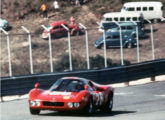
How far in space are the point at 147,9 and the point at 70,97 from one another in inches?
1535

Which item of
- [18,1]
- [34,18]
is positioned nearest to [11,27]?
[34,18]

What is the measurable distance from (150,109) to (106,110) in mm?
1309

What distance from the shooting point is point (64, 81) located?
15.8 metres

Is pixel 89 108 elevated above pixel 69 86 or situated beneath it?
situated beneath

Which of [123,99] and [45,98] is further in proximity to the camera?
[123,99]

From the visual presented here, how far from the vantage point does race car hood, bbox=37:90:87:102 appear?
581 inches

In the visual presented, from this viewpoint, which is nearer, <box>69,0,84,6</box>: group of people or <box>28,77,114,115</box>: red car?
<box>28,77,114,115</box>: red car

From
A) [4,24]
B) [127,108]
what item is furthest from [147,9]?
[127,108]

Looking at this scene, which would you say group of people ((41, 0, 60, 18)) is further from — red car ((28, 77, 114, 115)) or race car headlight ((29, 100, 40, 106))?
race car headlight ((29, 100, 40, 106))

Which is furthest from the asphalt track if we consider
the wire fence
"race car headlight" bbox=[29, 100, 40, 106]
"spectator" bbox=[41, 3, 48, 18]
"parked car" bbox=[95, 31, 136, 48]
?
"spectator" bbox=[41, 3, 48, 18]

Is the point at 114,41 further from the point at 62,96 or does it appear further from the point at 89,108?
the point at 62,96

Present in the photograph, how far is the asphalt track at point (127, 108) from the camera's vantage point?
14797 mm

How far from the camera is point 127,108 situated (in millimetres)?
17531

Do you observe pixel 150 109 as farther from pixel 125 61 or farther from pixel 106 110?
pixel 125 61
